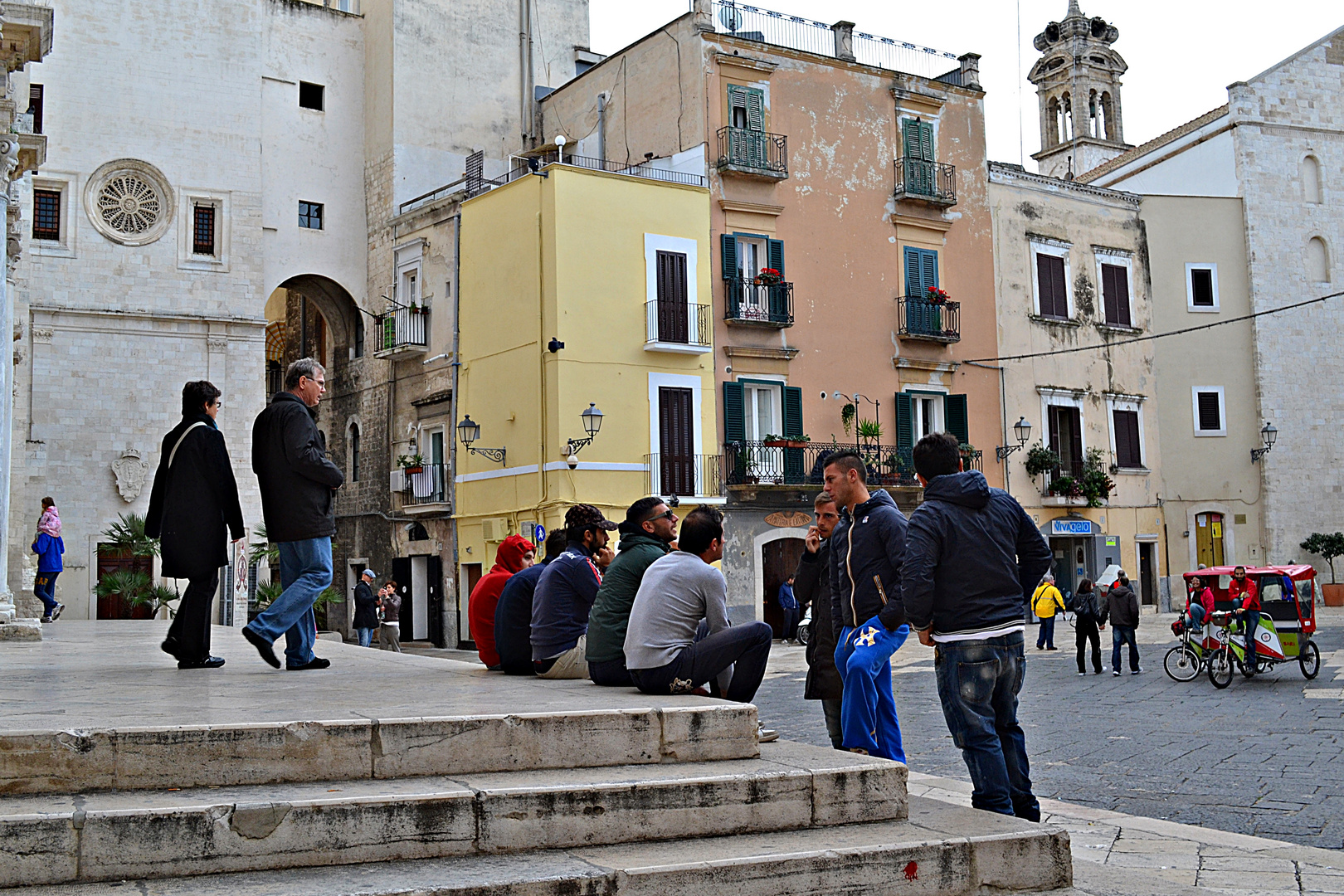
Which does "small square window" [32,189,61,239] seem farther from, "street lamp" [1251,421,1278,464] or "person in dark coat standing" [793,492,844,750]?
"street lamp" [1251,421,1278,464]

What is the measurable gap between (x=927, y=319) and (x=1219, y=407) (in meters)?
9.52

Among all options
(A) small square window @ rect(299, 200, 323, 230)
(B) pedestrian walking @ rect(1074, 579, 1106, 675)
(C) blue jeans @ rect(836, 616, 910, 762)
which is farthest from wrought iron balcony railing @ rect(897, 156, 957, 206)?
(C) blue jeans @ rect(836, 616, 910, 762)

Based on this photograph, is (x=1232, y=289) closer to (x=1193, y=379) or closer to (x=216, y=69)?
(x=1193, y=379)

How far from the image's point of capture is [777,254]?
29.2 m

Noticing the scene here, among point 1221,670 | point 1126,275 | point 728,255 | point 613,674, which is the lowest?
point 1221,670

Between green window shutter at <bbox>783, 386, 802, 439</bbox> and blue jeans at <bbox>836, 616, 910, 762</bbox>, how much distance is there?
882 inches

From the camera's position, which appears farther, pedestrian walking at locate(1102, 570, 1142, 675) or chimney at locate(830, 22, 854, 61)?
chimney at locate(830, 22, 854, 61)

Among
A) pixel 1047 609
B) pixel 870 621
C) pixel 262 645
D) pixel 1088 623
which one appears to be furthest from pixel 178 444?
pixel 1047 609

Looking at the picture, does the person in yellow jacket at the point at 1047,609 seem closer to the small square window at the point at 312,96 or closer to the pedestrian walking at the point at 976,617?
the pedestrian walking at the point at 976,617

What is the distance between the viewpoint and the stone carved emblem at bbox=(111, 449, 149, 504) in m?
26.1

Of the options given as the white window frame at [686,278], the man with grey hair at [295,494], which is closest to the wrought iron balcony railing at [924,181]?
the white window frame at [686,278]

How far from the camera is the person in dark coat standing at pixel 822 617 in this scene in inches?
275

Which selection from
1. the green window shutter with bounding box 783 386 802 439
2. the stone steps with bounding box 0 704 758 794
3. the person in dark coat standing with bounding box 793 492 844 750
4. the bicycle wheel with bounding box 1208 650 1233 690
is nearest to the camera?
the stone steps with bounding box 0 704 758 794

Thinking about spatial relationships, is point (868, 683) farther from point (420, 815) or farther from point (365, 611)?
point (365, 611)
